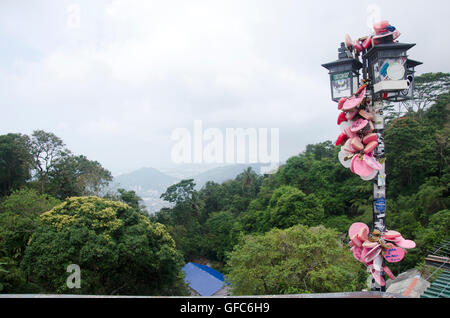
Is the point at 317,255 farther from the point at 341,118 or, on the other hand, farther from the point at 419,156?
the point at 419,156

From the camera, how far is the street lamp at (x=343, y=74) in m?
3.45

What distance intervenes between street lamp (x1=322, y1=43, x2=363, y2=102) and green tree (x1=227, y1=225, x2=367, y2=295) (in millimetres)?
5599

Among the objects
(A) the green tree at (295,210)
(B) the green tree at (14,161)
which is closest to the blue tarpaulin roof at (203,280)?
(A) the green tree at (295,210)

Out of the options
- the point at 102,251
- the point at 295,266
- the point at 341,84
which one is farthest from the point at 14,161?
the point at 341,84

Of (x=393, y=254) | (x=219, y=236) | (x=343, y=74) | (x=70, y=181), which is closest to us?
(x=393, y=254)

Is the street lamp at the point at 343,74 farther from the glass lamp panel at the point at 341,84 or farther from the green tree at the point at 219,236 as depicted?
the green tree at the point at 219,236

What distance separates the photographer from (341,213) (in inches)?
714

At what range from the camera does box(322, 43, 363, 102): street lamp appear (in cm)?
345

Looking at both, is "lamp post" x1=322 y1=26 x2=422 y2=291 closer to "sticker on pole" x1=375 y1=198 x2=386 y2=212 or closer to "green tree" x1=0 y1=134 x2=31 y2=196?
"sticker on pole" x1=375 y1=198 x2=386 y2=212

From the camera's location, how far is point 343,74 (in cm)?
347

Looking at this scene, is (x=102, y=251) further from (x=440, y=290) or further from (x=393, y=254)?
(x=440, y=290)

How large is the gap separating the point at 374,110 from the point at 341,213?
16.5 m

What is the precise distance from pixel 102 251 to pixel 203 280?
1044 centimetres

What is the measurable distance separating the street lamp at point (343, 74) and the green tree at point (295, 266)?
5599mm
